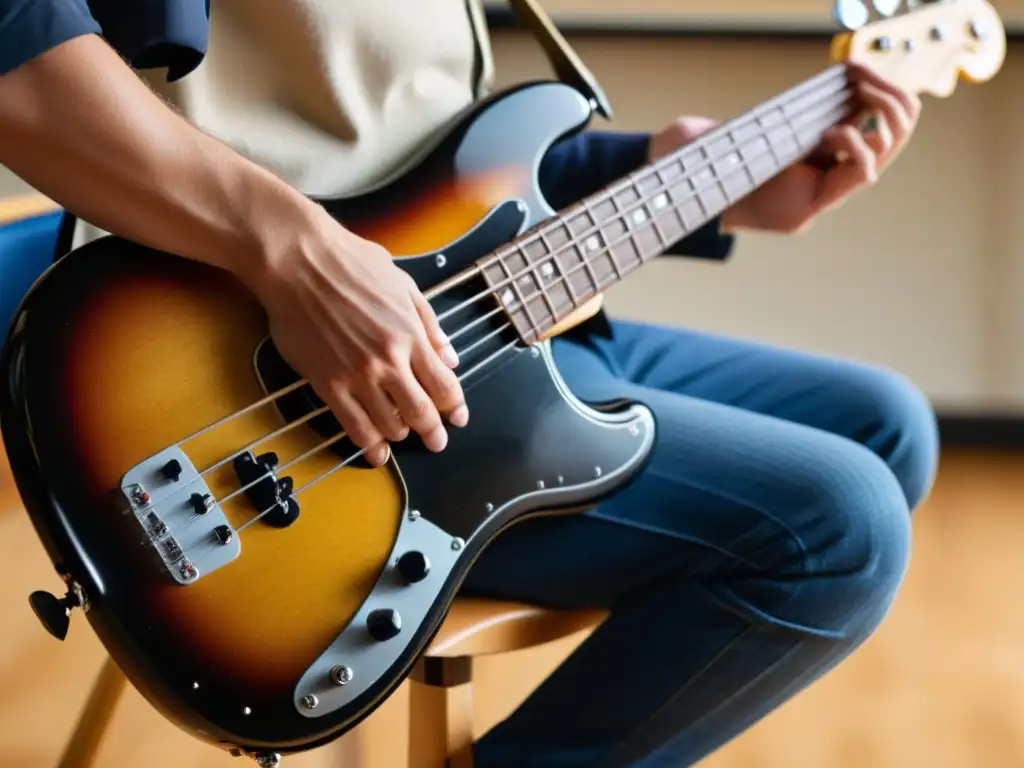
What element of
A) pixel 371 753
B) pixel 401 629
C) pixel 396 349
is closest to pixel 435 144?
pixel 396 349

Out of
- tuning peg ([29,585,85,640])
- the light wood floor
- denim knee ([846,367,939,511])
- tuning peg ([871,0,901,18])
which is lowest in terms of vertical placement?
the light wood floor

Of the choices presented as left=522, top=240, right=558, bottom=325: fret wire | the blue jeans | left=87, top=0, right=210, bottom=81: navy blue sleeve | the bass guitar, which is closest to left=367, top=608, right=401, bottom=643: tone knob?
the bass guitar

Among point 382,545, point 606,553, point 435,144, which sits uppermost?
point 435,144

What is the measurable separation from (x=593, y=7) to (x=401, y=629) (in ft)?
4.16

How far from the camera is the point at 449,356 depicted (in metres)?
0.55

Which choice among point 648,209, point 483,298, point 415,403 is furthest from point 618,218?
point 415,403

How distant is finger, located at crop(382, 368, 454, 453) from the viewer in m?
0.52

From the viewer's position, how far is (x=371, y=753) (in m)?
1.05

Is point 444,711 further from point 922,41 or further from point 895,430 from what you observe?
point 922,41

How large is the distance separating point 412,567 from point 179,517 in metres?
0.12

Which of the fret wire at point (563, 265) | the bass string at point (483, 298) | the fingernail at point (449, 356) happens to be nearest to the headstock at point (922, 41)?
the bass string at point (483, 298)

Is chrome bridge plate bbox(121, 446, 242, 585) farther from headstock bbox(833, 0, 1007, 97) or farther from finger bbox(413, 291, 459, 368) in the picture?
headstock bbox(833, 0, 1007, 97)

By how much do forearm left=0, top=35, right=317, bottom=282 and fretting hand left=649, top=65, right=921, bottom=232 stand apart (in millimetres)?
447

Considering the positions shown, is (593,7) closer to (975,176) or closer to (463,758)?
(975,176)
